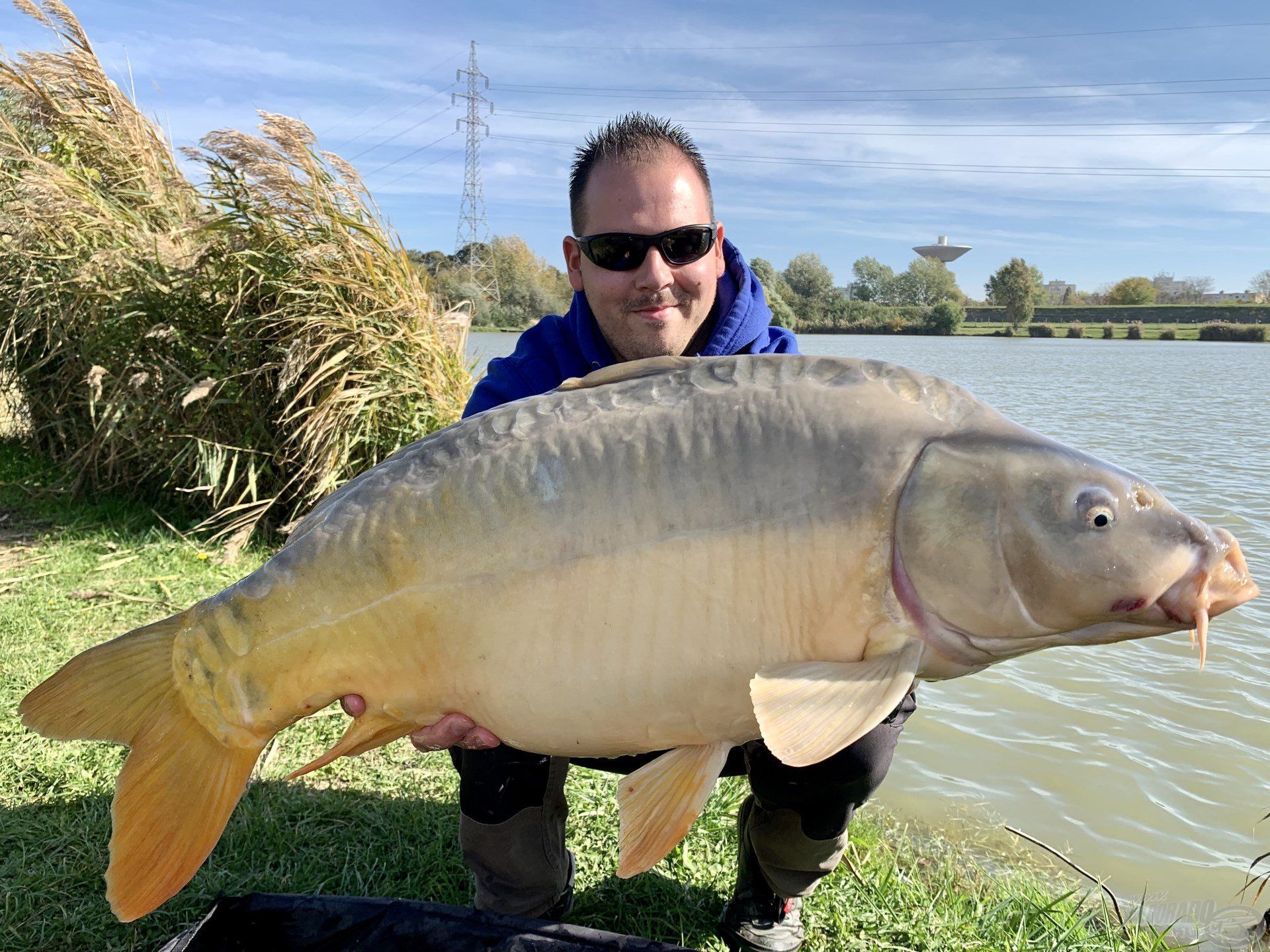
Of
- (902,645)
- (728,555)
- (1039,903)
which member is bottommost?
(1039,903)

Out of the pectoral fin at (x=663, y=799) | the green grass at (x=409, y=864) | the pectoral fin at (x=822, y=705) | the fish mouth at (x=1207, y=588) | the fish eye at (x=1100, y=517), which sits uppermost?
the fish eye at (x=1100, y=517)

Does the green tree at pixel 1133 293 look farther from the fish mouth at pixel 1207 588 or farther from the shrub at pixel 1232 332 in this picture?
the fish mouth at pixel 1207 588

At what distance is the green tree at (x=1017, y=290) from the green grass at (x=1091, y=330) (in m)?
2.00

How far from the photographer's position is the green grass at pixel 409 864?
1.89 metres

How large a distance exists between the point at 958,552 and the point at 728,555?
30 cm

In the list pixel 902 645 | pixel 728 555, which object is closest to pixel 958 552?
pixel 902 645

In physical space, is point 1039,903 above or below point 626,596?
below

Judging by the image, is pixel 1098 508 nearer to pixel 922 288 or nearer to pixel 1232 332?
pixel 1232 332

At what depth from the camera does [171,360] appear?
15.2 ft

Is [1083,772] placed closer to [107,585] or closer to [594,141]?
[594,141]

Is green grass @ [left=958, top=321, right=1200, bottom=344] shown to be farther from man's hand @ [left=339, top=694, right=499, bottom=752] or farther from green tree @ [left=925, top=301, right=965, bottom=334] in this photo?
man's hand @ [left=339, top=694, right=499, bottom=752]

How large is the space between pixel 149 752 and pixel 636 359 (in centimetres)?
111

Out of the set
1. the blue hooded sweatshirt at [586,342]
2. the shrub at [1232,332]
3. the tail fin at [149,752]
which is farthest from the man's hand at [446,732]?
the shrub at [1232,332]

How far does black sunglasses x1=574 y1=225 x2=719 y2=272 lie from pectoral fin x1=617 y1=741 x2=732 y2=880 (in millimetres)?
1107
